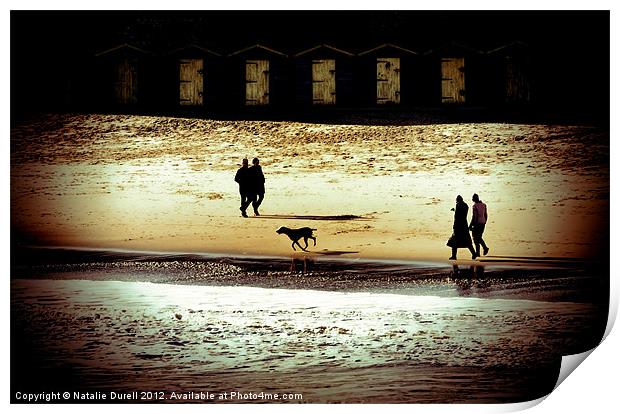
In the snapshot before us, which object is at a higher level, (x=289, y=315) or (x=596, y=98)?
(x=596, y=98)

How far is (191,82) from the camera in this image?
8188 millimetres

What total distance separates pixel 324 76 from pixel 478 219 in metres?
1.50

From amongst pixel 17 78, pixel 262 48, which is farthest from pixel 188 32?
pixel 17 78

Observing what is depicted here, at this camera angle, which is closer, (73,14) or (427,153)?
(73,14)

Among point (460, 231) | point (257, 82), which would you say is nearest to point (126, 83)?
point (257, 82)

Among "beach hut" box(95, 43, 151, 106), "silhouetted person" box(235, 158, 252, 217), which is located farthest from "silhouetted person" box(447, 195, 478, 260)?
"beach hut" box(95, 43, 151, 106)

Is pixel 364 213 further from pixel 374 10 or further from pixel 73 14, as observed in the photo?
pixel 73 14

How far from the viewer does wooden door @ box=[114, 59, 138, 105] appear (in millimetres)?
7867

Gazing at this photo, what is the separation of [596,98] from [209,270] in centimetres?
278

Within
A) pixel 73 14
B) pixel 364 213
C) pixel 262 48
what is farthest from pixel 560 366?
pixel 73 14

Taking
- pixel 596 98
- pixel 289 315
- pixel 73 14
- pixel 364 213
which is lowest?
pixel 289 315

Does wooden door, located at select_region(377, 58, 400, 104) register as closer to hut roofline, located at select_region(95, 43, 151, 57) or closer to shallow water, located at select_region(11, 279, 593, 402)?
shallow water, located at select_region(11, 279, 593, 402)

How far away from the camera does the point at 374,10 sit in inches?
292

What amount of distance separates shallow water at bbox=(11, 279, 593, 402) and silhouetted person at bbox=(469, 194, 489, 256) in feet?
1.41
